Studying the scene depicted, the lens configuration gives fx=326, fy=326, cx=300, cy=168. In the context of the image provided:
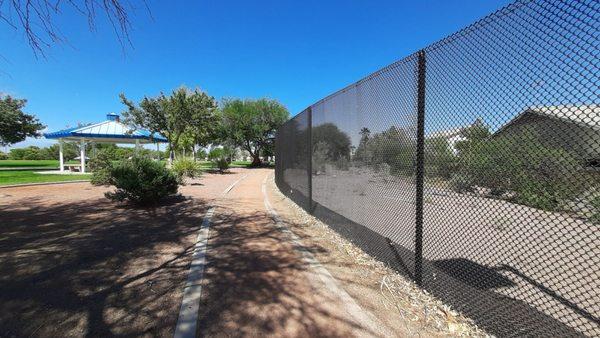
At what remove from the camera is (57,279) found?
11.5 feet

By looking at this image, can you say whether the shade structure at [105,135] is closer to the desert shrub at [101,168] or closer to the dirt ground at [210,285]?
the desert shrub at [101,168]

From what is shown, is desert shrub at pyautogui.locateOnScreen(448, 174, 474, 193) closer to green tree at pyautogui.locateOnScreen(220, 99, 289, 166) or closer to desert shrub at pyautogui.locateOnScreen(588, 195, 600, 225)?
desert shrub at pyautogui.locateOnScreen(588, 195, 600, 225)

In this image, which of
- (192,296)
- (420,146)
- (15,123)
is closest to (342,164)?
(420,146)

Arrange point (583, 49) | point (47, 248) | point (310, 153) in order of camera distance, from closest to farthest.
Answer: point (583, 49), point (47, 248), point (310, 153)

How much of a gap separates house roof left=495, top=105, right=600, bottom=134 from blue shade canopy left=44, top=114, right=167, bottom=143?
1005 inches

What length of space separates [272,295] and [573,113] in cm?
279

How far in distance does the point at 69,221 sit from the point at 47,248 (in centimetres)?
206

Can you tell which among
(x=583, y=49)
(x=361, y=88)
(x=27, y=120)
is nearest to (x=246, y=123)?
(x=27, y=120)

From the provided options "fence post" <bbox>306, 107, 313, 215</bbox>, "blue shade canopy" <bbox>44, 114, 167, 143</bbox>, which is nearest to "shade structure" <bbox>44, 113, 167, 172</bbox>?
"blue shade canopy" <bbox>44, 114, 167, 143</bbox>

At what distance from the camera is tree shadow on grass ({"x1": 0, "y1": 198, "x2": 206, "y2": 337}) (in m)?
2.70

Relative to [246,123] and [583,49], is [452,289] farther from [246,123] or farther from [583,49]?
[246,123]

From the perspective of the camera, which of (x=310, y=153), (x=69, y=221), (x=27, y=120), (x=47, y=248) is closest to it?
(x=47, y=248)

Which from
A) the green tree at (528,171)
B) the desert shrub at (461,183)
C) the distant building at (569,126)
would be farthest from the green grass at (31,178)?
the distant building at (569,126)

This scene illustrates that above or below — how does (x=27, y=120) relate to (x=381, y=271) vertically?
above
